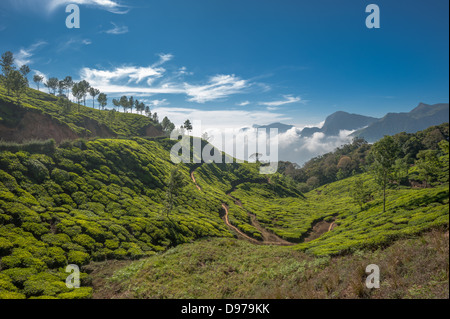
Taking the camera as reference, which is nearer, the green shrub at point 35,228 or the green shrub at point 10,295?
the green shrub at point 10,295

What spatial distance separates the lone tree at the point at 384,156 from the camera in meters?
28.4

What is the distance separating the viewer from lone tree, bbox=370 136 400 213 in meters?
28.4

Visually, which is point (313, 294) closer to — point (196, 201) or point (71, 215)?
point (71, 215)

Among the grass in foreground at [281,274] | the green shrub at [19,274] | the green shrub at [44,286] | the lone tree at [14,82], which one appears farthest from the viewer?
the lone tree at [14,82]

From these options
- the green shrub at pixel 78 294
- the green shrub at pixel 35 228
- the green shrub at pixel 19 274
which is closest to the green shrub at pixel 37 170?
the green shrub at pixel 35 228

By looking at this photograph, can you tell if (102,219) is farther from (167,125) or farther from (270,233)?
(167,125)

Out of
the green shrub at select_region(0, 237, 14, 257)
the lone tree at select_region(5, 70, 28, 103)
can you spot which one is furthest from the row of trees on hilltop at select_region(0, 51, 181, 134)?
the green shrub at select_region(0, 237, 14, 257)

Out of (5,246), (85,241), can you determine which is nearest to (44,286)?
(5,246)

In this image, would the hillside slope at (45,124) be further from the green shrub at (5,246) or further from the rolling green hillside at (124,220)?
the green shrub at (5,246)

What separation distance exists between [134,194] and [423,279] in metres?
49.8

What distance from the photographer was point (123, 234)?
29.8 metres
